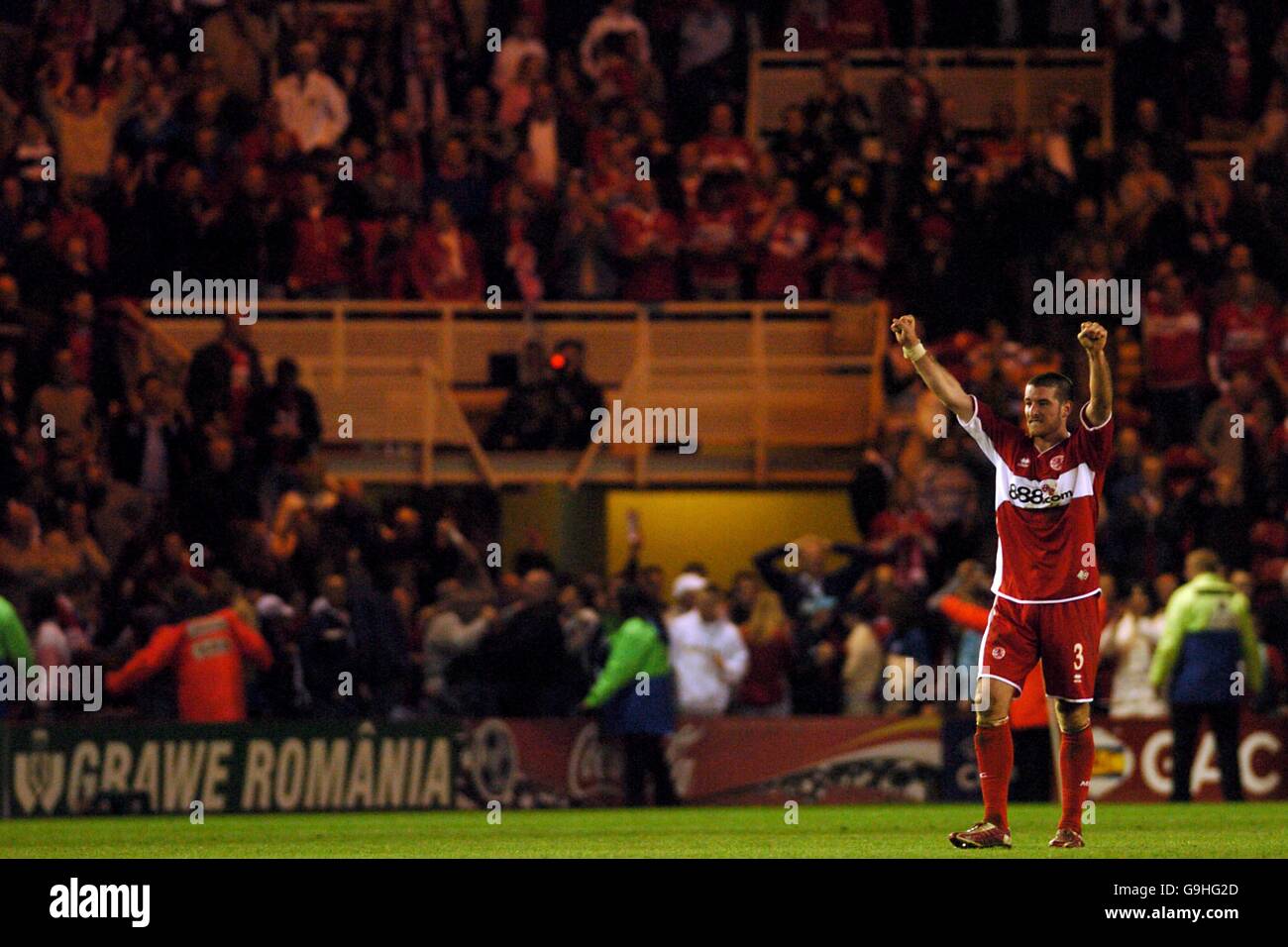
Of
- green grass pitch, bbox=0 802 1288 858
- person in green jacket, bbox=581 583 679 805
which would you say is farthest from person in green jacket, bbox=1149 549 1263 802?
person in green jacket, bbox=581 583 679 805

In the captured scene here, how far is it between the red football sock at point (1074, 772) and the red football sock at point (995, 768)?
1.08 feet

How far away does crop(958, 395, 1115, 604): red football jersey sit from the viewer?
1207cm

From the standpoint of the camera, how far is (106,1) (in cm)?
2666

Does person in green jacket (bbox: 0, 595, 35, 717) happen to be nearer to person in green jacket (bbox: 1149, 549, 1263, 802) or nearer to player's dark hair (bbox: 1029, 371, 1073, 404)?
person in green jacket (bbox: 1149, 549, 1263, 802)

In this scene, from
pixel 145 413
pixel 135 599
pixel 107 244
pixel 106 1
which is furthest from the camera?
pixel 106 1

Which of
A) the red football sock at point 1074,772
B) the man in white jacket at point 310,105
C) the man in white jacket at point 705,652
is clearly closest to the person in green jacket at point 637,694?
the man in white jacket at point 705,652

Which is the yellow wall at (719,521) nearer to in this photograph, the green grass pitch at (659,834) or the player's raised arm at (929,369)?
the green grass pitch at (659,834)

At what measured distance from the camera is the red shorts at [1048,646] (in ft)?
39.5
